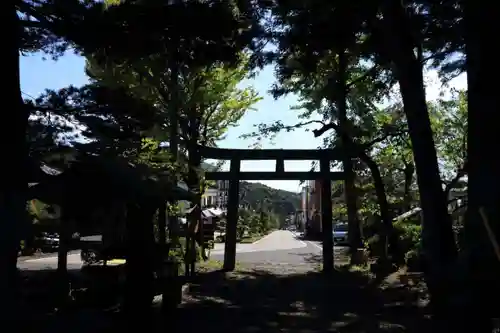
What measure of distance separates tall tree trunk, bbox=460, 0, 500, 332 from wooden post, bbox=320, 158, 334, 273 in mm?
13722

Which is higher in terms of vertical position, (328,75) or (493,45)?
(328,75)

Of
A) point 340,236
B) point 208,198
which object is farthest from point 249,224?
point 340,236

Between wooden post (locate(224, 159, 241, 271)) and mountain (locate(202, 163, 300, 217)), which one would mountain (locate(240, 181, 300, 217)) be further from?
wooden post (locate(224, 159, 241, 271))

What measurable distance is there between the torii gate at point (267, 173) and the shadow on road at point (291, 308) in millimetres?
3457

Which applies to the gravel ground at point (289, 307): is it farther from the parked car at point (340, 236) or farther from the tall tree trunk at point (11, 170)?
the parked car at point (340, 236)

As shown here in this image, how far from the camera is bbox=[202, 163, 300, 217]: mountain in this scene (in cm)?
9694

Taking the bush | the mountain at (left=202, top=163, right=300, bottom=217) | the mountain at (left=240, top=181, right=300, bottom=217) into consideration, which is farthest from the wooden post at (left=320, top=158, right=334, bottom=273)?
the mountain at (left=240, top=181, right=300, bottom=217)

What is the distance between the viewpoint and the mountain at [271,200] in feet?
318

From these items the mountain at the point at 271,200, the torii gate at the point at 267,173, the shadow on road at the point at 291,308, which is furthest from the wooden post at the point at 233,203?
the mountain at the point at 271,200

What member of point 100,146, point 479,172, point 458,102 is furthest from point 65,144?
point 458,102

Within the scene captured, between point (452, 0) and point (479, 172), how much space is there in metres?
3.33

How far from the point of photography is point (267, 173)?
2181cm

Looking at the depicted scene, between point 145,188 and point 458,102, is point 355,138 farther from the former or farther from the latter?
point 145,188

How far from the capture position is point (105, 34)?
7758mm
